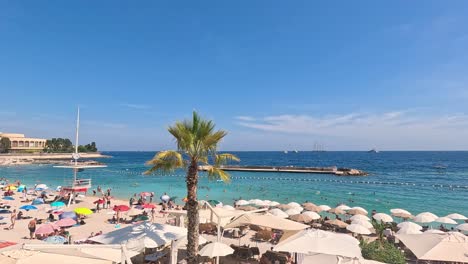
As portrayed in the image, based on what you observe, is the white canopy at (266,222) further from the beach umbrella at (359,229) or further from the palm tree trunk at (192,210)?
the beach umbrella at (359,229)

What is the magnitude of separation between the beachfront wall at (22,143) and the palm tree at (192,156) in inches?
6131

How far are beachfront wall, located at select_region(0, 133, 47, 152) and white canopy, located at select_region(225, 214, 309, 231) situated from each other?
6103 inches

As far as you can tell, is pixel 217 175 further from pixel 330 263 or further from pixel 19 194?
pixel 19 194

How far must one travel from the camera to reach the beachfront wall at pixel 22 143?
141 meters

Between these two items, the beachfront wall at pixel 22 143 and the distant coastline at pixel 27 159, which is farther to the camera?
the beachfront wall at pixel 22 143

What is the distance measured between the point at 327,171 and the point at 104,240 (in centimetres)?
7387

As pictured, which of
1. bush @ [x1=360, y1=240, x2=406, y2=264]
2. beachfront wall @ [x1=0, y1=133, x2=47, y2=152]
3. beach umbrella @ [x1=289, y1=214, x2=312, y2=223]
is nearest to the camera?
bush @ [x1=360, y1=240, x2=406, y2=264]

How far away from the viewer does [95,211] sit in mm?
26609

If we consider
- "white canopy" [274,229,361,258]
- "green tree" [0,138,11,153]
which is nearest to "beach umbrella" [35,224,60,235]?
"white canopy" [274,229,361,258]

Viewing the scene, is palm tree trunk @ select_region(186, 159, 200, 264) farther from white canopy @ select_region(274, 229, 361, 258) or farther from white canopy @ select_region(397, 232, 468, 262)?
white canopy @ select_region(397, 232, 468, 262)

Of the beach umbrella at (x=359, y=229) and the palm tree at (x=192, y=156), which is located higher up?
the palm tree at (x=192, y=156)

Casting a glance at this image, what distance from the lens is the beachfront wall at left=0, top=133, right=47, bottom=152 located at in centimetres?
14102

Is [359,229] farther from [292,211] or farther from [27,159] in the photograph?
[27,159]

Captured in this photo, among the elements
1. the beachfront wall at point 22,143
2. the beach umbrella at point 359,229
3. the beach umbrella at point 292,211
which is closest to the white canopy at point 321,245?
the beach umbrella at point 359,229
